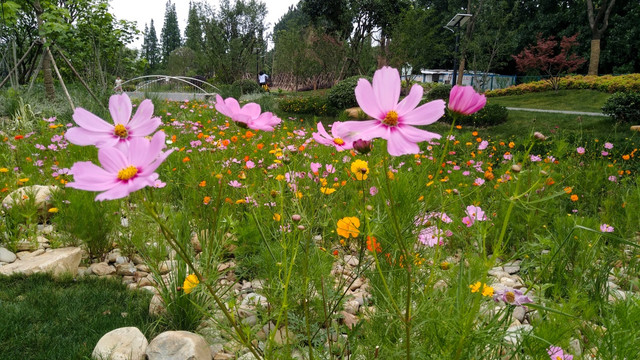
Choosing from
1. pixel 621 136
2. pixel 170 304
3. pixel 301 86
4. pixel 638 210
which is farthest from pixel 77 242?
pixel 301 86

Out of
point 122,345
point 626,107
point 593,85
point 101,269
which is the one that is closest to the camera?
point 122,345

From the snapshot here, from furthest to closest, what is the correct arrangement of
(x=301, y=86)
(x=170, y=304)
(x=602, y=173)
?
(x=301, y=86) < (x=602, y=173) < (x=170, y=304)

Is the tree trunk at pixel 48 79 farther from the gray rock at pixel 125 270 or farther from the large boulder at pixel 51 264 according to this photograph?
the gray rock at pixel 125 270

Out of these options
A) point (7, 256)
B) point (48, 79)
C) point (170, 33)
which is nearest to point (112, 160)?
point (7, 256)

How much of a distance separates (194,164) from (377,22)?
2204 cm

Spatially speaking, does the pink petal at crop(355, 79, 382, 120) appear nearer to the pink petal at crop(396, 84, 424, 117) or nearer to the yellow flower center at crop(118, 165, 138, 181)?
the pink petal at crop(396, 84, 424, 117)

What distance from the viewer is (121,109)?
73 cm

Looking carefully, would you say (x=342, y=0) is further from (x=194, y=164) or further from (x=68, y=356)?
(x=68, y=356)

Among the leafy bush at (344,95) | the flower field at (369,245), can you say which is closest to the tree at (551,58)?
the leafy bush at (344,95)

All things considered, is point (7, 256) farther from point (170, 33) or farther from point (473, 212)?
point (170, 33)

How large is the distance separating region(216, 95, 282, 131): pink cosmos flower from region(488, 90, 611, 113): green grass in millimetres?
13008

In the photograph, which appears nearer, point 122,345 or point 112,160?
point 112,160

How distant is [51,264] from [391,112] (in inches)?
81.7

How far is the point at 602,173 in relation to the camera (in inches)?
137
